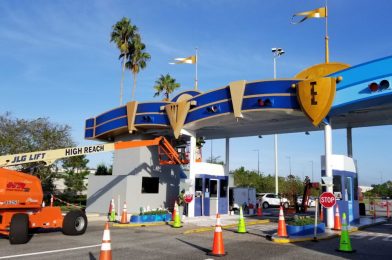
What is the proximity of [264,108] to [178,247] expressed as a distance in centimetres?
1030

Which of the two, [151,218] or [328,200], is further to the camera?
[151,218]

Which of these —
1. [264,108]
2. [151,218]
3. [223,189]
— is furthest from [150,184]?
[264,108]

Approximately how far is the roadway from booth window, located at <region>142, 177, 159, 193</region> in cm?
1151

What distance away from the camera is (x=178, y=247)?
40.2 feet

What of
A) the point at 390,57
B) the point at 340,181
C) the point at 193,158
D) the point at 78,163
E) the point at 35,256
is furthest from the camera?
the point at 78,163

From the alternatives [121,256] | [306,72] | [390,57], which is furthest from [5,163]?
[390,57]

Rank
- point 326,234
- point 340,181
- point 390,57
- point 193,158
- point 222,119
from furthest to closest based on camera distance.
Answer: point 193,158 < point 222,119 < point 340,181 < point 390,57 < point 326,234

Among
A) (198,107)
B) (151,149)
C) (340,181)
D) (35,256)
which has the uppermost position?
(198,107)

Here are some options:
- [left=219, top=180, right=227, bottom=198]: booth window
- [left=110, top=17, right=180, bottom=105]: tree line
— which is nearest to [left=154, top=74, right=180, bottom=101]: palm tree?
[left=110, top=17, right=180, bottom=105]: tree line

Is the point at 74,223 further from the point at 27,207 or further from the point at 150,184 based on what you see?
the point at 150,184

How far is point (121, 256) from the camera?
1046 cm

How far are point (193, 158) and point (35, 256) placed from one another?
15.3m

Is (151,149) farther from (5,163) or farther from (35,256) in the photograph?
(35,256)

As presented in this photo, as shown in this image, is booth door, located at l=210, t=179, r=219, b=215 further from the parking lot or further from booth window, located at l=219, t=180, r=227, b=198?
the parking lot
